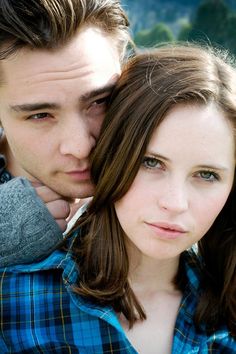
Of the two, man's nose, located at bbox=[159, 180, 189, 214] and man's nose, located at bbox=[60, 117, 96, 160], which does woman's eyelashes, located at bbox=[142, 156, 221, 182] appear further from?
man's nose, located at bbox=[60, 117, 96, 160]

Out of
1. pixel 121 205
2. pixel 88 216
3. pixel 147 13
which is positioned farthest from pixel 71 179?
pixel 147 13

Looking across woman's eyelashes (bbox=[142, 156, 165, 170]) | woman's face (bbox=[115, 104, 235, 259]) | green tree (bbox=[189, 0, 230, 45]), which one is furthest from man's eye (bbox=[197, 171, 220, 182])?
green tree (bbox=[189, 0, 230, 45])

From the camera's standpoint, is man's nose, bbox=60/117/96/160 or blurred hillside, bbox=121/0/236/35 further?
blurred hillside, bbox=121/0/236/35

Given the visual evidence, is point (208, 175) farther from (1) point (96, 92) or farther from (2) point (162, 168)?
(1) point (96, 92)

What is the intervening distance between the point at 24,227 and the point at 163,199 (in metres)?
0.52

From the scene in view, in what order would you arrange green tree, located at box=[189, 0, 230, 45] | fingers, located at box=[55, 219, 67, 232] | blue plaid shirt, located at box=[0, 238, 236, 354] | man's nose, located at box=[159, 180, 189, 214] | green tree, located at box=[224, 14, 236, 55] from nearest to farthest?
man's nose, located at box=[159, 180, 189, 214], blue plaid shirt, located at box=[0, 238, 236, 354], fingers, located at box=[55, 219, 67, 232], green tree, located at box=[224, 14, 236, 55], green tree, located at box=[189, 0, 230, 45]

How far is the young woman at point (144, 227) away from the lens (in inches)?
73.7

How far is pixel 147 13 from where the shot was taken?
3366 centimetres

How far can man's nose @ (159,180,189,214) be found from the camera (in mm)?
1828

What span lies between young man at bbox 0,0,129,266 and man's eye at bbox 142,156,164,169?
12.3 inches

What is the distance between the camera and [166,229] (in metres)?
1.90

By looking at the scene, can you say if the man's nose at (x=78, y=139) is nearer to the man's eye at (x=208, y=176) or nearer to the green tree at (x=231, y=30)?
the man's eye at (x=208, y=176)

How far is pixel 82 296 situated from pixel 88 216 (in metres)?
0.30

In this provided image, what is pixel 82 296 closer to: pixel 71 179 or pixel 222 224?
pixel 71 179
